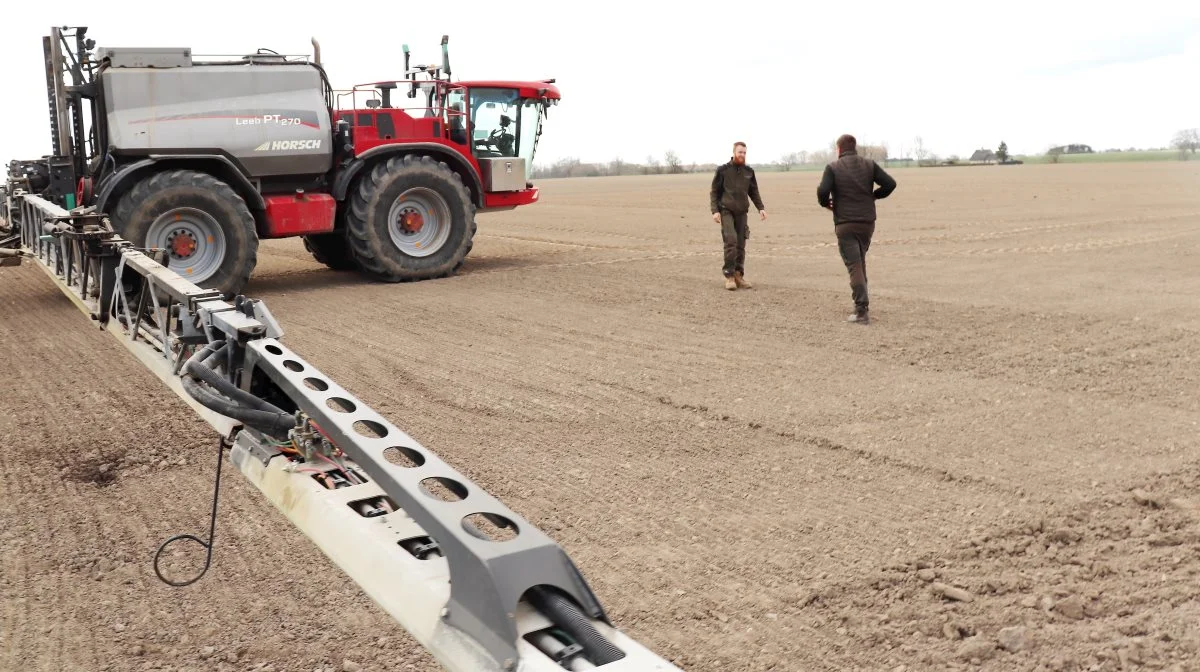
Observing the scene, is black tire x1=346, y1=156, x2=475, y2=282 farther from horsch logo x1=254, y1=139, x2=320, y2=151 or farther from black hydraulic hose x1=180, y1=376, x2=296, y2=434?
black hydraulic hose x1=180, y1=376, x2=296, y2=434

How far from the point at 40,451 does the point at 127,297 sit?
1.23 meters

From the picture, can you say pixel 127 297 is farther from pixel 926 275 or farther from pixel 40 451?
pixel 926 275

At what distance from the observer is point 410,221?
40.9 ft

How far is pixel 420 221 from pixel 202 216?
264 centimetres

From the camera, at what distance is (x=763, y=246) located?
16359mm

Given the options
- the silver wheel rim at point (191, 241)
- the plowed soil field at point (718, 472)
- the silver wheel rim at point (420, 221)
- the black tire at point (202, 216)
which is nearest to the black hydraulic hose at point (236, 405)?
Result: the plowed soil field at point (718, 472)

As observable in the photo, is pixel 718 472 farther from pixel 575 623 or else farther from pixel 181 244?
pixel 181 244

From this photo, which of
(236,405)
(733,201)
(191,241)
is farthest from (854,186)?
(236,405)

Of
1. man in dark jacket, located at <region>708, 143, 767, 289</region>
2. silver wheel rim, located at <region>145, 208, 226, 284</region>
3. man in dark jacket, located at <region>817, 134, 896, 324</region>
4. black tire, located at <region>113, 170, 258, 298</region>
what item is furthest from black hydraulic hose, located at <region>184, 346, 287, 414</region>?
man in dark jacket, located at <region>708, 143, 767, 289</region>

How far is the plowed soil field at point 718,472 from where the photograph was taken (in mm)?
3732

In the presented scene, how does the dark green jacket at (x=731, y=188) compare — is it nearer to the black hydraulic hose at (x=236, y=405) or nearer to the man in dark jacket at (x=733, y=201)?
the man in dark jacket at (x=733, y=201)

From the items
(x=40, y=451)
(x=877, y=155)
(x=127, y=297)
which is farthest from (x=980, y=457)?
(x=877, y=155)

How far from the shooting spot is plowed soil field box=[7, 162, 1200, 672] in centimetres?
373

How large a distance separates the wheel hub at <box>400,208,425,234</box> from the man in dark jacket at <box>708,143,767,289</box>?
359 cm
